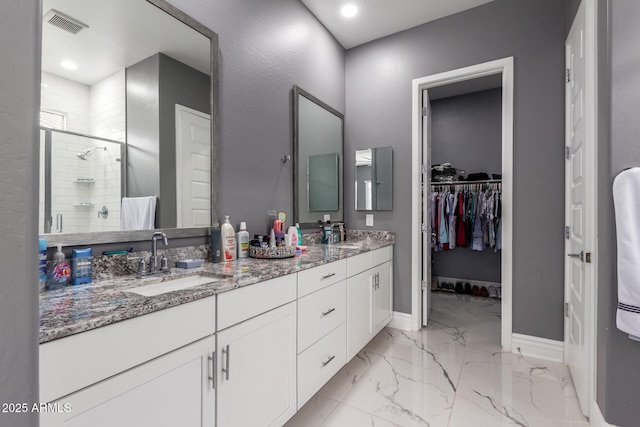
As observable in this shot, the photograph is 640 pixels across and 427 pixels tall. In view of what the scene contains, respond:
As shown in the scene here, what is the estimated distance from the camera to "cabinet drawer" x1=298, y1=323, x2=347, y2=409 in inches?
60.2

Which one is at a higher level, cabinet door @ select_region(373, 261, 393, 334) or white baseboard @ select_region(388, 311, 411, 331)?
cabinet door @ select_region(373, 261, 393, 334)

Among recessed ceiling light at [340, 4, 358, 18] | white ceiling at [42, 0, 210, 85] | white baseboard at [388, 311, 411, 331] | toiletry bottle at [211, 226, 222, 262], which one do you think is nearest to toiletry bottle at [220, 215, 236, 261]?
toiletry bottle at [211, 226, 222, 262]

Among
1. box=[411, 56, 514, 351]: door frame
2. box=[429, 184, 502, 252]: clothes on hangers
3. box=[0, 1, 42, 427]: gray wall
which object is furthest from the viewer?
box=[429, 184, 502, 252]: clothes on hangers

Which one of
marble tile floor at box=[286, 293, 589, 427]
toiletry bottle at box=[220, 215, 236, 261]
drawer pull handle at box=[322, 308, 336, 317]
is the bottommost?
marble tile floor at box=[286, 293, 589, 427]

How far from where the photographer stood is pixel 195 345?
100 cm

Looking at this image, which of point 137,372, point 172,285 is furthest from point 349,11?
point 137,372

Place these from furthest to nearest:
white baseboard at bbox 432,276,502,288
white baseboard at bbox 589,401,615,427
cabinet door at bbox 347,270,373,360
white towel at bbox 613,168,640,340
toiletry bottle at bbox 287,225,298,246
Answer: white baseboard at bbox 432,276,502,288 < toiletry bottle at bbox 287,225,298,246 < cabinet door at bbox 347,270,373,360 < white baseboard at bbox 589,401,615,427 < white towel at bbox 613,168,640,340

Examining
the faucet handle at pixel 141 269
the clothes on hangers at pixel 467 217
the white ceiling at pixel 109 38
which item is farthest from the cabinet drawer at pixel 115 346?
the clothes on hangers at pixel 467 217

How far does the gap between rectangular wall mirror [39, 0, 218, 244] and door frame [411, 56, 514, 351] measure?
1.88 metres

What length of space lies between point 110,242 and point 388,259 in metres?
2.20

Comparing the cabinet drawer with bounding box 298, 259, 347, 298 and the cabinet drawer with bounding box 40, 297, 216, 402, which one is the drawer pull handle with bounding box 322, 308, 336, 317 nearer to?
the cabinet drawer with bounding box 298, 259, 347, 298

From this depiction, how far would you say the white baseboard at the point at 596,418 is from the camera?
1421mm

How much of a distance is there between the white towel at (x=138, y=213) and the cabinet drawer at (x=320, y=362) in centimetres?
102

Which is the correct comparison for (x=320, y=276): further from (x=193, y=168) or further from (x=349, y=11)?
(x=349, y=11)
